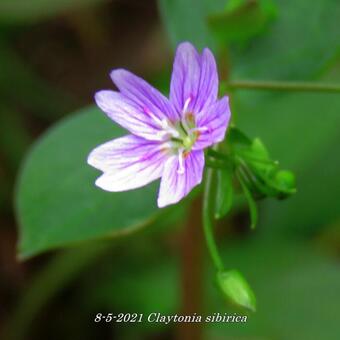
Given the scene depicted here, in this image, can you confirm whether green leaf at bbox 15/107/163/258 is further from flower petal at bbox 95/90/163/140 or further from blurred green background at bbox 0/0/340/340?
flower petal at bbox 95/90/163/140

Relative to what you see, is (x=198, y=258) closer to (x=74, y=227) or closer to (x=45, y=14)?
(x=74, y=227)

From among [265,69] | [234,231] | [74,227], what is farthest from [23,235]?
[234,231]

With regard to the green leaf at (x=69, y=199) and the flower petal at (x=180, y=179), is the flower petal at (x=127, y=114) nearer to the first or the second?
the flower petal at (x=180, y=179)

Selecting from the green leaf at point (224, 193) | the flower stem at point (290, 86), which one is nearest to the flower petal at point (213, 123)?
the green leaf at point (224, 193)

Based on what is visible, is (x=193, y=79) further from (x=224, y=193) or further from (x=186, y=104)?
(x=224, y=193)

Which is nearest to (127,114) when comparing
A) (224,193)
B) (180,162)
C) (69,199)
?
(180,162)
